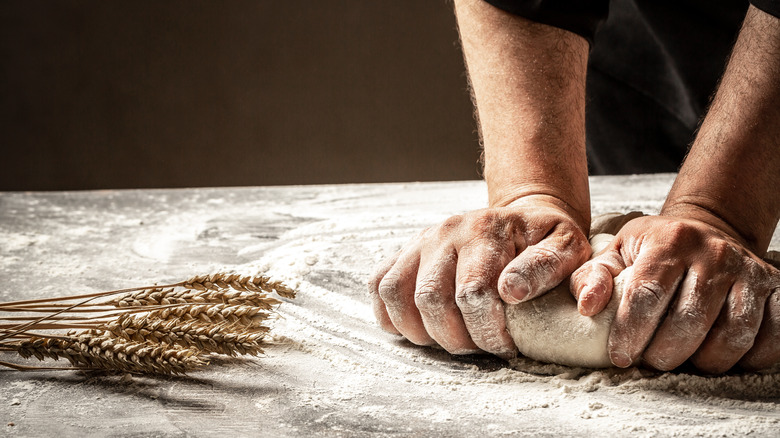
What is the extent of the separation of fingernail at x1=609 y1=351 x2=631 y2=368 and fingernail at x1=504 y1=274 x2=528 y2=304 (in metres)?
0.11

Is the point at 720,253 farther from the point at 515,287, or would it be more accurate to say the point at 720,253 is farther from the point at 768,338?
the point at 515,287

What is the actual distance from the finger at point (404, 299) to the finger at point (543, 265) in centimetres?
12

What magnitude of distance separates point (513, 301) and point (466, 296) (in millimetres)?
53

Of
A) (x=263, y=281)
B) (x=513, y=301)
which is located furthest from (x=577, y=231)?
(x=263, y=281)

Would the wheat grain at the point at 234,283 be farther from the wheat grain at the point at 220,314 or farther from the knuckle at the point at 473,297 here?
the knuckle at the point at 473,297

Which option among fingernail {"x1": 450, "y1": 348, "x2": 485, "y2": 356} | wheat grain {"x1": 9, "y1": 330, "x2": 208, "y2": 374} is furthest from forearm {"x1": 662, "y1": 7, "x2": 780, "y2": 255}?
wheat grain {"x1": 9, "y1": 330, "x2": 208, "y2": 374}

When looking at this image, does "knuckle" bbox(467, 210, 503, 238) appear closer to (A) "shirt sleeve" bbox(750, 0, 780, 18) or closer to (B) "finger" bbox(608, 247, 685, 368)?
(B) "finger" bbox(608, 247, 685, 368)

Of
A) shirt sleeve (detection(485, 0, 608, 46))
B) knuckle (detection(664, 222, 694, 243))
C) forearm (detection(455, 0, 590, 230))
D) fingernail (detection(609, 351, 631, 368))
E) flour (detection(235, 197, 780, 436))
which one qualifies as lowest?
flour (detection(235, 197, 780, 436))

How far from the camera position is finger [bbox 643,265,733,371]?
0.72 metres

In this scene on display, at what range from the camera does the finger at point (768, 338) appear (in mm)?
733

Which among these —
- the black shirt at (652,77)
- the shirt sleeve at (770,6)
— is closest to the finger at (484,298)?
the shirt sleeve at (770,6)

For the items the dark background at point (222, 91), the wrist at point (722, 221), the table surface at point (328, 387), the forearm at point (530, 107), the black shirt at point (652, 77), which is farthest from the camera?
the dark background at point (222, 91)

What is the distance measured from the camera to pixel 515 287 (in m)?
0.76

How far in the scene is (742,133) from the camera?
0.91 m
